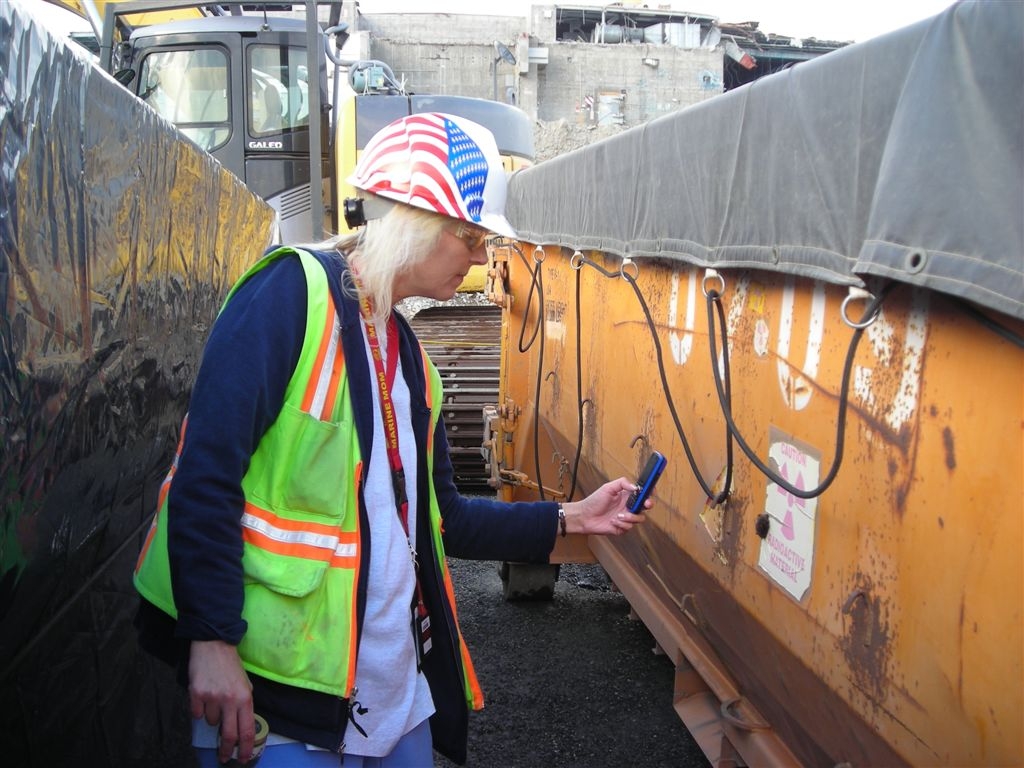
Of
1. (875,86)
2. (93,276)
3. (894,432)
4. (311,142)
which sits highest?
(311,142)

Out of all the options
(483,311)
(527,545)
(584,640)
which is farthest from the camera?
(483,311)

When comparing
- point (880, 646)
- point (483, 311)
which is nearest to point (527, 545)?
point (880, 646)

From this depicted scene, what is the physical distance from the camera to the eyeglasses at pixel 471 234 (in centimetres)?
166

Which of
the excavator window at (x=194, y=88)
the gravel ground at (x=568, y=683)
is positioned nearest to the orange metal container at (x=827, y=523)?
the gravel ground at (x=568, y=683)

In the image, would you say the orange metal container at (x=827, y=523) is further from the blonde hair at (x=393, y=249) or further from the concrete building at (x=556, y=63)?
the concrete building at (x=556, y=63)

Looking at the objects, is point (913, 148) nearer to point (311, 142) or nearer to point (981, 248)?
point (981, 248)

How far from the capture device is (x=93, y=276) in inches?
80.3

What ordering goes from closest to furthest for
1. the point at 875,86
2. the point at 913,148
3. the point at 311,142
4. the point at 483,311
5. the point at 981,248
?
the point at 981,248 → the point at 913,148 → the point at 875,86 → the point at 311,142 → the point at 483,311

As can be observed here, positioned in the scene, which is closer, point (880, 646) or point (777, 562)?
point (880, 646)

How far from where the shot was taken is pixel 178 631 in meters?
1.40

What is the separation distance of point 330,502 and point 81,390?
0.83m

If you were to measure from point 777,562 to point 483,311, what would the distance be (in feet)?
21.5

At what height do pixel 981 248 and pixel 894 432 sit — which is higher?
pixel 981 248

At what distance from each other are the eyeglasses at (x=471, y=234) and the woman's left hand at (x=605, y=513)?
62 cm
